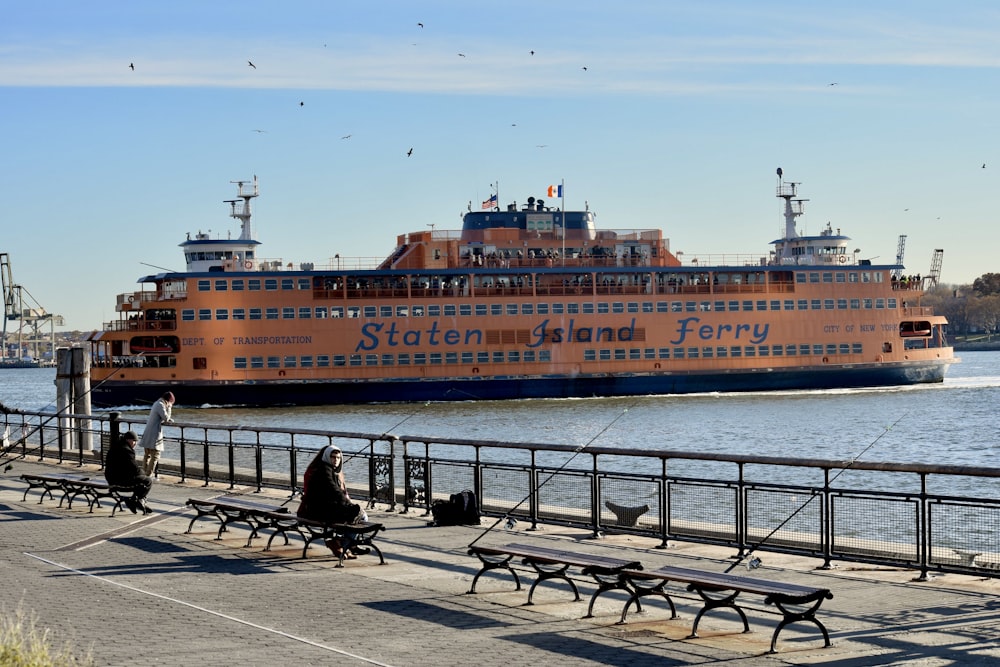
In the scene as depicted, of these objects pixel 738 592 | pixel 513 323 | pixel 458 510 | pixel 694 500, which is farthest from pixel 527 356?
pixel 738 592

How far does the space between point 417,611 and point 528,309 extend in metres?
59.9

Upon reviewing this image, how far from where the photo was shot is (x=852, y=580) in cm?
1080

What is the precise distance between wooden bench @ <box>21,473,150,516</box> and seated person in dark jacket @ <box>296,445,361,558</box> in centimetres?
412

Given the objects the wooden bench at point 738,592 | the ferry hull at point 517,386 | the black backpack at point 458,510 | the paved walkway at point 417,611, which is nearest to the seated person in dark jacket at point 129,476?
the paved walkway at point 417,611

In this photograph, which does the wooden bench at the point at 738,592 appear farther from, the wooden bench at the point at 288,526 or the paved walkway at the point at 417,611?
the wooden bench at the point at 288,526

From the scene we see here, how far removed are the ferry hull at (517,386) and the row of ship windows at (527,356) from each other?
1.05m

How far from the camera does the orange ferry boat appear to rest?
63.6 m

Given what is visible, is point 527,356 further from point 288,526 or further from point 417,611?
point 417,611

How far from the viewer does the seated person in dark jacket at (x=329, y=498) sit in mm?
12203

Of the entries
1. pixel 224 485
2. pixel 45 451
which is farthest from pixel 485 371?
pixel 224 485

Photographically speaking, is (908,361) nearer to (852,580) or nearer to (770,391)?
(770,391)

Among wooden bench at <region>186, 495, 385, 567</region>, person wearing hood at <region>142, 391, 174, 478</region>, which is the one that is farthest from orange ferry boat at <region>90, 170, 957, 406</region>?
wooden bench at <region>186, 495, 385, 567</region>

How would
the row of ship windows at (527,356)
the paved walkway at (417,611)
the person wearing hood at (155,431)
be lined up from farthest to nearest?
the row of ship windows at (527,356)
the person wearing hood at (155,431)
the paved walkway at (417,611)

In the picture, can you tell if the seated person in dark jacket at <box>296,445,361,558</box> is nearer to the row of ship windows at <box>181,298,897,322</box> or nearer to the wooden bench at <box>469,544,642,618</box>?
the wooden bench at <box>469,544,642,618</box>
